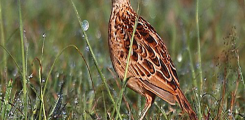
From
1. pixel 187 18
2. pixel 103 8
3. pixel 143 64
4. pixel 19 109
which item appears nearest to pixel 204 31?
pixel 187 18

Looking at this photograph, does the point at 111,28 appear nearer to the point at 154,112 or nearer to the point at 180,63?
the point at 154,112

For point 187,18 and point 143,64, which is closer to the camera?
point 143,64

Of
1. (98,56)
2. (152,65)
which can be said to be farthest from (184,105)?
(98,56)

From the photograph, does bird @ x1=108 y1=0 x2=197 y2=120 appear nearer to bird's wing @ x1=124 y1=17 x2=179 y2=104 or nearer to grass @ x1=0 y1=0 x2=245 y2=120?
bird's wing @ x1=124 y1=17 x2=179 y2=104

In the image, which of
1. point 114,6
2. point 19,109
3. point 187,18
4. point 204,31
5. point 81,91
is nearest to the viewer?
point 19,109

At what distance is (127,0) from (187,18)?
3.58 m

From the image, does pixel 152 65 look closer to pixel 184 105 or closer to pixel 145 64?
pixel 145 64

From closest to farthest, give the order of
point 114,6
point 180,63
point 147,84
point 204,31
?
point 147,84, point 114,6, point 180,63, point 204,31

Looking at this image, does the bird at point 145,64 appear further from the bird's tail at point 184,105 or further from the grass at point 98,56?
the grass at point 98,56

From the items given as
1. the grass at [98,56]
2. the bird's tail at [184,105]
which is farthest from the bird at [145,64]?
the grass at [98,56]

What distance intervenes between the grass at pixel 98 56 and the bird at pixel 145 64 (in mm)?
166

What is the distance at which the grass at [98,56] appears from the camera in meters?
4.91

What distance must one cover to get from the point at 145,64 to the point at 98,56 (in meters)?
2.10

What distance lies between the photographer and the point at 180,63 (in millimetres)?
6645
